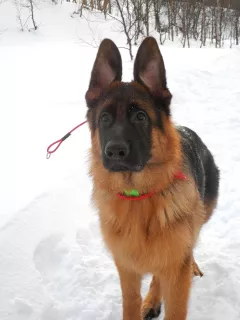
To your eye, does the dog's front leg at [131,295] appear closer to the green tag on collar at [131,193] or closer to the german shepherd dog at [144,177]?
the german shepherd dog at [144,177]

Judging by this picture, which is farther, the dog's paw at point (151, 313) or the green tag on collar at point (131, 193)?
the dog's paw at point (151, 313)

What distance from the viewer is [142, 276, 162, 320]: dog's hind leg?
328cm

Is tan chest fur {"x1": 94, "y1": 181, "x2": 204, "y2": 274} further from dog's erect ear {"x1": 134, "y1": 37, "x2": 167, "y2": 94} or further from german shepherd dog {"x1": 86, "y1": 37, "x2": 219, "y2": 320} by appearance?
dog's erect ear {"x1": 134, "y1": 37, "x2": 167, "y2": 94}

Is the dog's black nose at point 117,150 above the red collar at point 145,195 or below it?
above

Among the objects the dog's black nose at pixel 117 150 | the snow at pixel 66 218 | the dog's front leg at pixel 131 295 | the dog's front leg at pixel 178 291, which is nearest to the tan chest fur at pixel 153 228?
the dog's front leg at pixel 178 291

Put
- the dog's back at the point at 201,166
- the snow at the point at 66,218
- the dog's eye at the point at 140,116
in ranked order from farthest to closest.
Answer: the snow at the point at 66,218, the dog's back at the point at 201,166, the dog's eye at the point at 140,116

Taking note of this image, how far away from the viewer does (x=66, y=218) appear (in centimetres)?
442

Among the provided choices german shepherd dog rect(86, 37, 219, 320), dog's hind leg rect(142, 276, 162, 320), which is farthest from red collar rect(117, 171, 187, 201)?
dog's hind leg rect(142, 276, 162, 320)

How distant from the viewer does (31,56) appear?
45.6 ft

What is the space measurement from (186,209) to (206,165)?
1250 mm

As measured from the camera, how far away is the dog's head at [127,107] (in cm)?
231

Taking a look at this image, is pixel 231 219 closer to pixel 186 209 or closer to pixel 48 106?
pixel 186 209

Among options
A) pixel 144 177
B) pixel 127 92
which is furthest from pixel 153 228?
pixel 127 92

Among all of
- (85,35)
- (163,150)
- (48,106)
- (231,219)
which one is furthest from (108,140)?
(85,35)
